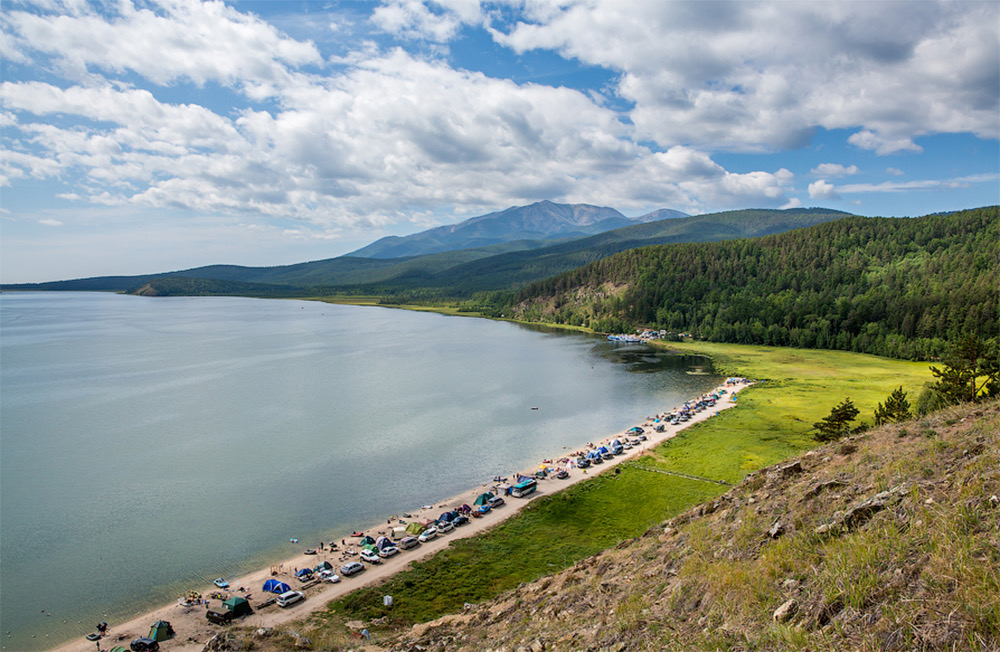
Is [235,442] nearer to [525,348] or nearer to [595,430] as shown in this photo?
[595,430]

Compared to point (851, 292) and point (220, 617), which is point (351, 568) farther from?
point (851, 292)

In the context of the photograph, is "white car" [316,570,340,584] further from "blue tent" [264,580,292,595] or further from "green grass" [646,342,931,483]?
"green grass" [646,342,931,483]

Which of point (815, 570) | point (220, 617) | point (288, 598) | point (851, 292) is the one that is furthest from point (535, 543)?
point (851, 292)

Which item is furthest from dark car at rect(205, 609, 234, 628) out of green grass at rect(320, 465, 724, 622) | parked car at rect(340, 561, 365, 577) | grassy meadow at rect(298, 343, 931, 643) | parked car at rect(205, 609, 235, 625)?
parked car at rect(340, 561, 365, 577)

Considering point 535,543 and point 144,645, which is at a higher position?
point 144,645

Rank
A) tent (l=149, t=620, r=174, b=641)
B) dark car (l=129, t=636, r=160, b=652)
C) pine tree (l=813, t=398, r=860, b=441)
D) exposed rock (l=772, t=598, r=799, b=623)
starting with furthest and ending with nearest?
pine tree (l=813, t=398, r=860, b=441)
tent (l=149, t=620, r=174, b=641)
dark car (l=129, t=636, r=160, b=652)
exposed rock (l=772, t=598, r=799, b=623)

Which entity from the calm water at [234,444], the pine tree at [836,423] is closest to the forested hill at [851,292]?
the calm water at [234,444]
